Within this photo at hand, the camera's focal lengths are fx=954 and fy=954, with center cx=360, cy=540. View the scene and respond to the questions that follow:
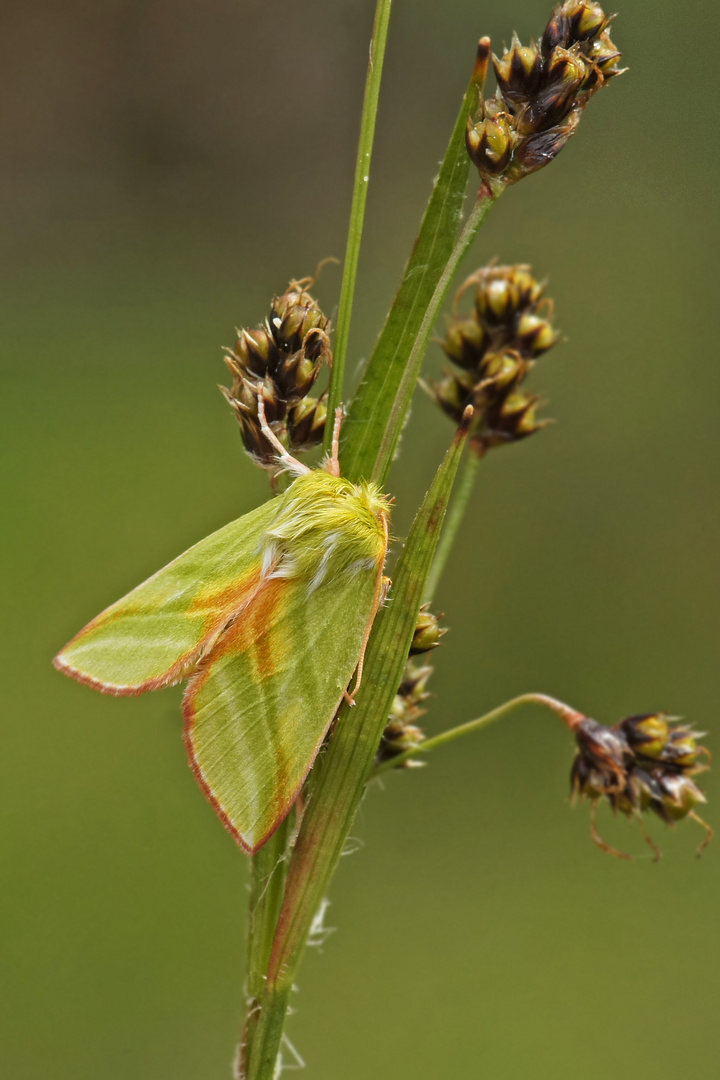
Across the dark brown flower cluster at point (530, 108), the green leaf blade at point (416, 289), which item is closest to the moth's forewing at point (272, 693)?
the green leaf blade at point (416, 289)

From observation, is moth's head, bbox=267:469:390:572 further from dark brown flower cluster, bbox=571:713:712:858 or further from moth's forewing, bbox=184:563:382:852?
dark brown flower cluster, bbox=571:713:712:858

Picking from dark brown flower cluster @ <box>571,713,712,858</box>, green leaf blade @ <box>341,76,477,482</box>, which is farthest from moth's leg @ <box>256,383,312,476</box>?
dark brown flower cluster @ <box>571,713,712,858</box>

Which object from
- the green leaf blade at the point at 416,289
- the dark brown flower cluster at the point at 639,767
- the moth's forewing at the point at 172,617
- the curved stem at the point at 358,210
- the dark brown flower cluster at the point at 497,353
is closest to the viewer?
the curved stem at the point at 358,210

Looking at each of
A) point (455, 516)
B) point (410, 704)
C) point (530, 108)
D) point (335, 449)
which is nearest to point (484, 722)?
point (410, 704)

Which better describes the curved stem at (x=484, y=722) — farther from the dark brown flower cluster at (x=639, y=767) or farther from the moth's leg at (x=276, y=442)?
the moth's leg at (x=276, y=442)

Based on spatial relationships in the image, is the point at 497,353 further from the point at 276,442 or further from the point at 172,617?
the point at 172,617

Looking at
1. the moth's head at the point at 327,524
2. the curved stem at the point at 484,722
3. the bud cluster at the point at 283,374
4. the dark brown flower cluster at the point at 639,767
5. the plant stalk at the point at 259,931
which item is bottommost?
the plant stalk at the point at 259,931

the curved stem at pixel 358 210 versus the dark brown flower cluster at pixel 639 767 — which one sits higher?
the curved stem at pixel 358 210
